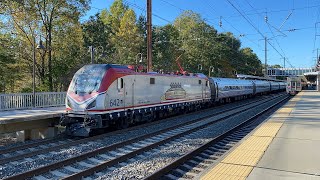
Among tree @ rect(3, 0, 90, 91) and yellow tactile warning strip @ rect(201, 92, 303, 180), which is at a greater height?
tree @ rect(3, 0, 90, 91)

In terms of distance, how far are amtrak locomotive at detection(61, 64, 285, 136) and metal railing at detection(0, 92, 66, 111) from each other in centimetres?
475

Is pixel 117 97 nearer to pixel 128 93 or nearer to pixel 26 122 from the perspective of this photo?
pixel 128 93

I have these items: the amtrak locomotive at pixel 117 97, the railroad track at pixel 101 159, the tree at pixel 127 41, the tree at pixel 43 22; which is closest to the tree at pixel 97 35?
the tree at pixel 127 41

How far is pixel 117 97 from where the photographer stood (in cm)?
1475

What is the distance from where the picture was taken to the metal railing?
55.9 ft

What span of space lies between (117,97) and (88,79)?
1.51 m

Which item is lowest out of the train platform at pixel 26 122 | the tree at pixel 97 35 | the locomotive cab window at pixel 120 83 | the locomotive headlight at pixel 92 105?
the train platform at pixel 26 122

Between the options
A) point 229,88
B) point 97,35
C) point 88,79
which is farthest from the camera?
point 97,35

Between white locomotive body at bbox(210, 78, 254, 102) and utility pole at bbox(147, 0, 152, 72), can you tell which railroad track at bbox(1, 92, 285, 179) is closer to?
utility pole at bbox(147, 0, 152, 72)

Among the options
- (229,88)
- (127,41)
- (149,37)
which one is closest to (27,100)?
(149,37)

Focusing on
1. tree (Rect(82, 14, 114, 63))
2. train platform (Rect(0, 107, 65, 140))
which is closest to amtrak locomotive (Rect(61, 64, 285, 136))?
train platform (Rect(0, 107, 65, 140))

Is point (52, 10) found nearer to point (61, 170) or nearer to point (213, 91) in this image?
point (213, 91)

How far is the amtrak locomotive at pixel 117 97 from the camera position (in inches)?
533

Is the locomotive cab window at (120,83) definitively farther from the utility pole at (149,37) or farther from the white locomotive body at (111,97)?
the utility pole at (149,37)
